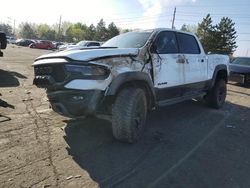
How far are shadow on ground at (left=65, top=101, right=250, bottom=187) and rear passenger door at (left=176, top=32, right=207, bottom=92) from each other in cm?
93

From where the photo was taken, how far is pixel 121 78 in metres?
4.99

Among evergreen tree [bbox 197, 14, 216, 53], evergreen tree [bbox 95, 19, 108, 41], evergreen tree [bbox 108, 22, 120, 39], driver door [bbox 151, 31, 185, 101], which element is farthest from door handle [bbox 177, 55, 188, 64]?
evergreen tree [bbox 95, 19, 108, 41]

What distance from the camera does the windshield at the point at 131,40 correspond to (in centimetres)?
603

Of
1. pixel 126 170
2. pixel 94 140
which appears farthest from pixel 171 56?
pixel 126 170

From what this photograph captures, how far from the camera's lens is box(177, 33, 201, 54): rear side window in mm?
7056

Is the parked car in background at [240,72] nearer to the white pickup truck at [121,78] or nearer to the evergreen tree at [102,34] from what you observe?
the white pickup truck at [121,78]

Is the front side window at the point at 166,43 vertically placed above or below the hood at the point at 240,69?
above

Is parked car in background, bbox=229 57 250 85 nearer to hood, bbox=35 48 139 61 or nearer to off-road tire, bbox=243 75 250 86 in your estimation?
off-road tire, bbox=243 75 250 86

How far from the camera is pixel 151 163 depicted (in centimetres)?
463

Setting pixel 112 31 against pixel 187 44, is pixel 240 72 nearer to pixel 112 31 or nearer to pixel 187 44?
pixel 187 44

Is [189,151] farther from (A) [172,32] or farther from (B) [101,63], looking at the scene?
(A) [172,32]

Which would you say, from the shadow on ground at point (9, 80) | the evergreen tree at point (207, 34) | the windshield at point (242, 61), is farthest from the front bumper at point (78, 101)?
the evergreen tree at point (207, 34)

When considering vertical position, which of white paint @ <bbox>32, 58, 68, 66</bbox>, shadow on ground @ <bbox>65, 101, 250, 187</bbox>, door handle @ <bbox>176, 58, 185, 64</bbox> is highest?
door handle @ <bbox>176, 58, 185, 64</bbox>

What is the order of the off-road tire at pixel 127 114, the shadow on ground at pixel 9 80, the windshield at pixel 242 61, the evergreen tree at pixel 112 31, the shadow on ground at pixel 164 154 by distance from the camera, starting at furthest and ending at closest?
the evergreen tree at pixel 112 31
the windshield at pixel 242 61
the shadow on ground at pixel 9 80
the off-road tire at pixel 127 114
the shadow on ground at pixel 164 154
